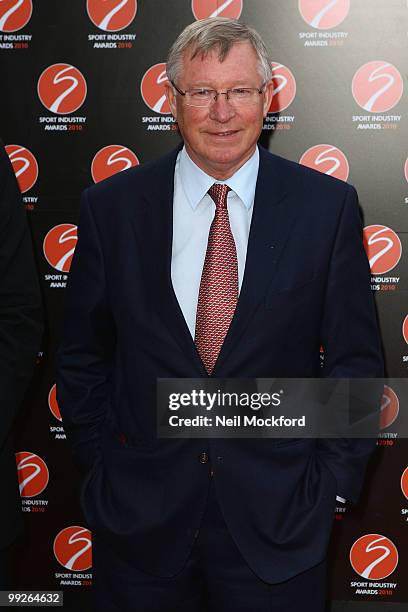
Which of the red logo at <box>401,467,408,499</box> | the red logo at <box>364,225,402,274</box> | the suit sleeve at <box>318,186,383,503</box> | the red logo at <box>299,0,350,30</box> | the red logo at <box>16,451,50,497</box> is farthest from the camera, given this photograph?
the red logo at <box>16,451,50,497</box>

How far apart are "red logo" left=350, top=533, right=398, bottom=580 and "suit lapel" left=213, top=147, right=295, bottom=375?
159 centimetres

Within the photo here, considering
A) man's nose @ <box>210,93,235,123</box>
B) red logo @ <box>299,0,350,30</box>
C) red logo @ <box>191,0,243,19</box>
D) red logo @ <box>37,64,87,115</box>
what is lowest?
man's nose @ <box>210,93,235,123</box>

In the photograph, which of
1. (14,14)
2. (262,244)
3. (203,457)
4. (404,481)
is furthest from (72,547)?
(14,14)

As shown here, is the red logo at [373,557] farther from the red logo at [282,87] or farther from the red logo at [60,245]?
the red logo at [282,87]

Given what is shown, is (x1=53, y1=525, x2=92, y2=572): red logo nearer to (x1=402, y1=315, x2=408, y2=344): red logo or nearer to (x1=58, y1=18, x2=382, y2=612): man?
(x1=58, y1=18, x2=382, y2=612): man

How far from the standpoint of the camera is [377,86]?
272 cm

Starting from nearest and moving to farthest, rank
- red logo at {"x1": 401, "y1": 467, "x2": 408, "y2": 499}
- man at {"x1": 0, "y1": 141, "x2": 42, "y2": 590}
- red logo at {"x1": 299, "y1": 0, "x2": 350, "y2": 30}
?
man at {"x1": 0, "y1": 141, "x2": 42, "y2": 590} < red logo at {"x1": 299, "y1": 0, "x2": 350, "y2": 30} < red logo at {"x1": 401, "y1": 467, "x2": 408, "y2": 499}

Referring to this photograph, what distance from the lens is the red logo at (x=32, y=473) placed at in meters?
3.03

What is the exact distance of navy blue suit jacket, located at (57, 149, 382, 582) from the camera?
5.90 ft

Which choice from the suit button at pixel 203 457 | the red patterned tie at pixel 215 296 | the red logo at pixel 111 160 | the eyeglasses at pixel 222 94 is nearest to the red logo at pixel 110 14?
the red logo at pixel 111 160

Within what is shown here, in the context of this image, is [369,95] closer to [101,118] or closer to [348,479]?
[101,118]

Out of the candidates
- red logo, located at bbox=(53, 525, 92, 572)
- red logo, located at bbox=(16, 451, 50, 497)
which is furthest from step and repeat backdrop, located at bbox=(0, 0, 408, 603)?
red logo, located at bbox=(53, 525, 92, 572)

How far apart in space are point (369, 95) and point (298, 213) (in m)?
1.10

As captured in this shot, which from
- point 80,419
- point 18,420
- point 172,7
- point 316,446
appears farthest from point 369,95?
point 18,420
